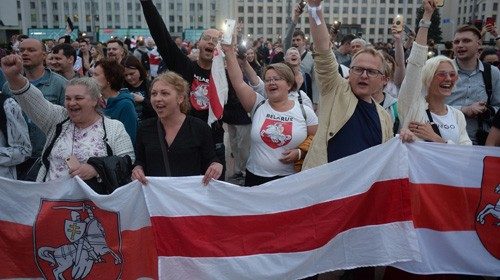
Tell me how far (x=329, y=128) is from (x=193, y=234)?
1249 mm

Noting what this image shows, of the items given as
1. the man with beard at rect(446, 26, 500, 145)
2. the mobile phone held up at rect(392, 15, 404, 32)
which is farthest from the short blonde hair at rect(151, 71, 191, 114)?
A: the man with beard at rect(446, 26, 500, 145)

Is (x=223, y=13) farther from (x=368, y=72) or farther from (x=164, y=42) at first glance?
(x=368, y=72)

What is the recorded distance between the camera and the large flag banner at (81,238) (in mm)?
3326

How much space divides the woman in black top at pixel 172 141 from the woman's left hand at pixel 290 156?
2.07 ft

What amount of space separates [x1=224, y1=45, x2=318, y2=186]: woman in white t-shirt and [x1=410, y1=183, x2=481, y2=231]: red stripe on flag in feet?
3.24

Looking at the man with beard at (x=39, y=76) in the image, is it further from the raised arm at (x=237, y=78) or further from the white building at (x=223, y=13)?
the white building at (x=223, y=13)

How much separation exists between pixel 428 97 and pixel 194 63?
87.6 inches

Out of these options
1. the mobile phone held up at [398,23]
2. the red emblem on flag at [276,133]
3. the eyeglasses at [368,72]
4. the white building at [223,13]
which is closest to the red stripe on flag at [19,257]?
the red emblem on flag at [276,133]

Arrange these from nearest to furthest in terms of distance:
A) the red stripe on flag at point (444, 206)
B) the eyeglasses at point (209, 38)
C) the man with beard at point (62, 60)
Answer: the red stripe on flag at point (444, 206) → the eyeglasses at point (209, 38) → the man with beard at point (62, 60)

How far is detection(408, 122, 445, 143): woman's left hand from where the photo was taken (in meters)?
3.61

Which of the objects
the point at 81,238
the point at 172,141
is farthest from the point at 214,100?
the point at 81,238

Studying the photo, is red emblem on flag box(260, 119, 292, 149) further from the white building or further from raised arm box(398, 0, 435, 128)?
the white building

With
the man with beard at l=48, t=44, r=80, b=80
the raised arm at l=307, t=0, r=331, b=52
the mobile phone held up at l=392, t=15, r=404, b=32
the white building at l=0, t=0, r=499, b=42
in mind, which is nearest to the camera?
the raised arm at l=307, t=0, r=331, b=52

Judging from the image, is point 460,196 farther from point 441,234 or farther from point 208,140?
point 208,140
